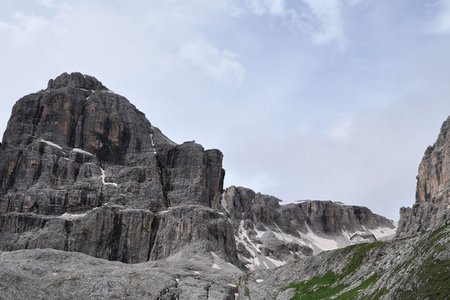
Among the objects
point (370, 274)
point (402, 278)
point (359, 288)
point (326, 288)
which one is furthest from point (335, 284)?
point (402, 278)

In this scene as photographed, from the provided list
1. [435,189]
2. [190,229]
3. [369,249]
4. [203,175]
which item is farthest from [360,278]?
[435,189]

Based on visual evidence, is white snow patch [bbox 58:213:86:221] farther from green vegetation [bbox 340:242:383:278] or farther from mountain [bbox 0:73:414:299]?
green vegetation [bbox 340:242:383:278]

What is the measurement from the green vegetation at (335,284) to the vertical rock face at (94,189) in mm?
69420

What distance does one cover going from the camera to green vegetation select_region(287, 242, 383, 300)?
68750 mm

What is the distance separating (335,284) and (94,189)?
11111 centimetres

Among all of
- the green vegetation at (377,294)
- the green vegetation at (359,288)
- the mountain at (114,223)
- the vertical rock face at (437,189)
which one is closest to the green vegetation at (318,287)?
the mountain at (114,223)

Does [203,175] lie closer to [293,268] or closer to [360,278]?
[293,268]

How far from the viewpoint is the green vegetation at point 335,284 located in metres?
68.8

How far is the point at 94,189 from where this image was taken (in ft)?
567

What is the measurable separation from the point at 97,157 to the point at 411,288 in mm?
158200

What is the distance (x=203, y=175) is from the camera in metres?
188

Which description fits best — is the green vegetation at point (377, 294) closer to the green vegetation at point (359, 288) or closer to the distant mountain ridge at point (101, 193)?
the green vegetation at point (359, 288)

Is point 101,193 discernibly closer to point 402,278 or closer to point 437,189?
point 437,189

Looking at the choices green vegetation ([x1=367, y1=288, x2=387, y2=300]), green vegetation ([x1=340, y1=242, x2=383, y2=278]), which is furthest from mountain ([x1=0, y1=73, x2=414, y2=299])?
green vegetation ([x1=367, y1=288, x2=387, y2=300])
